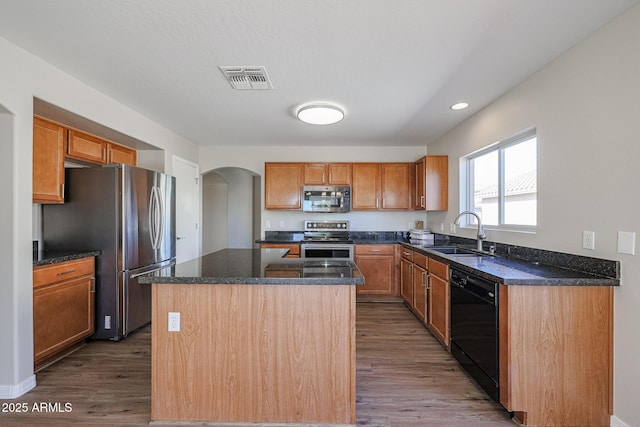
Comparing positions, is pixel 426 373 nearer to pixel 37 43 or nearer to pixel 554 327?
pixel 554 327

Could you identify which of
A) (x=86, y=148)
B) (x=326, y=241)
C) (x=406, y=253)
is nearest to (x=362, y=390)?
(x=406, y=253)

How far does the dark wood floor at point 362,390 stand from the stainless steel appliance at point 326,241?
1475 mm

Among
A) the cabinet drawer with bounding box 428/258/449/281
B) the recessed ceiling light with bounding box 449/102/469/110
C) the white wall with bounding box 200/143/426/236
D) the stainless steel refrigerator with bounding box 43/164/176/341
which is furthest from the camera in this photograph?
the white wall with bounding box 200/143/426/236

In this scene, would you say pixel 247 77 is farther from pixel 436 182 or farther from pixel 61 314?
pixel 436 182

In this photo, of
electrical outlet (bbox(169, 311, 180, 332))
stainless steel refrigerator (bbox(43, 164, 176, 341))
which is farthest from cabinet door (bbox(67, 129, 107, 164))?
electrical outlet (bbox(169, 311, 180, 332))

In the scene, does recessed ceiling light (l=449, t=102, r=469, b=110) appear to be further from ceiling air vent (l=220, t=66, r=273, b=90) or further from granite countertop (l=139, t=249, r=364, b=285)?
granite countertop (l=139, t=249, r=364, b=285)

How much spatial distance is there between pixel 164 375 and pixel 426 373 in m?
1.91

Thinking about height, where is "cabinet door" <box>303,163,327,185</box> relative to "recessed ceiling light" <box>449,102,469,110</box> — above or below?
below

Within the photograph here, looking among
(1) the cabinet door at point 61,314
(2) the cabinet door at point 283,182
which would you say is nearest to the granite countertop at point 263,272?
(1) the cabinet door at point 61,314

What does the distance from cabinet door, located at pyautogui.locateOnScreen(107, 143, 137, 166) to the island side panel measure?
88.9 inches

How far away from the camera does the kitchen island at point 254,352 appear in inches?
68.2

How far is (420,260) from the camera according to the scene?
133 inches

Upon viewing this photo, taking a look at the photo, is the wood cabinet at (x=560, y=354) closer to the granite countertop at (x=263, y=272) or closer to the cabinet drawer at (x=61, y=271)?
the granite countertop at (x=263, y=272)

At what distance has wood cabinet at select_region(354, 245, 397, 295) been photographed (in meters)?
4.27
